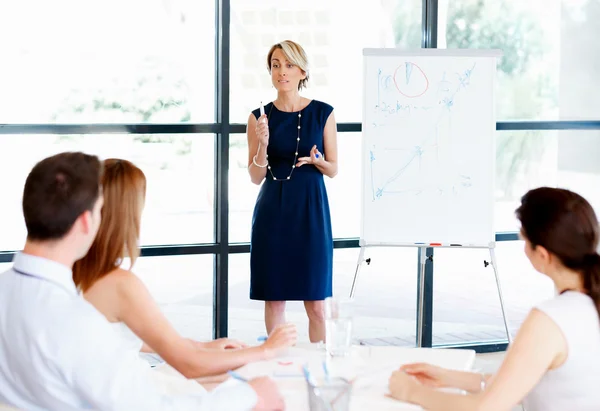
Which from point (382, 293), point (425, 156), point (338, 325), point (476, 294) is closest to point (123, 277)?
point (338, 325)

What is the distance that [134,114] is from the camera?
15.1ft

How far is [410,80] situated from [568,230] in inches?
91.7

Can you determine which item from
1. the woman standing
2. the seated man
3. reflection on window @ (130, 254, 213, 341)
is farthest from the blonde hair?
the seated man

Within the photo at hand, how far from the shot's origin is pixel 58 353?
159 centimetres

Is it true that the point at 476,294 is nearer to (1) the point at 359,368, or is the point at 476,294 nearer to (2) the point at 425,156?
(2) the point at 425,156

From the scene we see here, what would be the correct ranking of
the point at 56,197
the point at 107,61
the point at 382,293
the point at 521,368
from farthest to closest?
the point at 382,293 → the point at 107,61 → the point at 521,368 → the point at 56,197

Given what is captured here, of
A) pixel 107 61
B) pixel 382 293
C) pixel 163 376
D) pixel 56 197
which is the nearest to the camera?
pixel 56 197

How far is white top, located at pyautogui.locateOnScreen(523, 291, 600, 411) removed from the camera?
77.3 inches

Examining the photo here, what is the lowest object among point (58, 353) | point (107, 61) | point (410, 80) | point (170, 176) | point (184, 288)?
point (184, 288)

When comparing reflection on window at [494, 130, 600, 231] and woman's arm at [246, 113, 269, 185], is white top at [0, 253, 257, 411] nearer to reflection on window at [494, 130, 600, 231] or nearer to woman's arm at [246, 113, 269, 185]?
woman's arm at [246, 113, 269, 185]

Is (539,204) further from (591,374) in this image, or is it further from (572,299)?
(591,374)

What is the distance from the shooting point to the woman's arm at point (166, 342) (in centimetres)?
219

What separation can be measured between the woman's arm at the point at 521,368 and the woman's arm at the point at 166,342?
1.89 feet

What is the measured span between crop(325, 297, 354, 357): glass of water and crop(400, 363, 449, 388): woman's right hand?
7.5 inches
